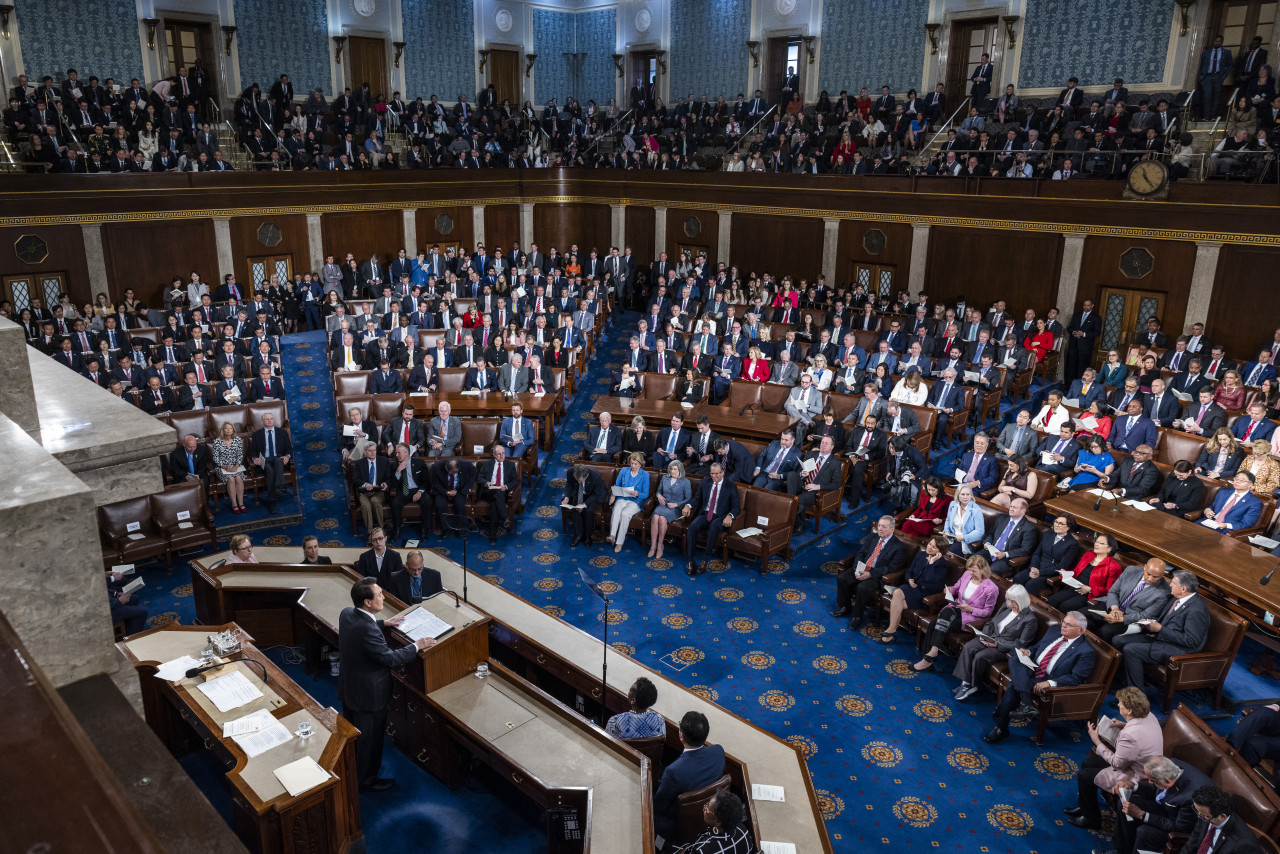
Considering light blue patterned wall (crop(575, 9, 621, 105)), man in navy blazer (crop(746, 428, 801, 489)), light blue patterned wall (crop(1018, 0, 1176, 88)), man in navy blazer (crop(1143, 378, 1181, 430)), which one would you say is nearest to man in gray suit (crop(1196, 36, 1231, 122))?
light blue patterned wall (crop(1018, 0, 1176, 88))

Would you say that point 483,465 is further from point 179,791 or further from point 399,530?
point 179,791

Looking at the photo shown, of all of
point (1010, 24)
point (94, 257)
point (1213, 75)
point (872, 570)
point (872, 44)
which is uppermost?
point (1010, 24)

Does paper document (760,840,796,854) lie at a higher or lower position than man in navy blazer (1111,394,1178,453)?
lower

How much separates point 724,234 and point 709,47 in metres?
6.57

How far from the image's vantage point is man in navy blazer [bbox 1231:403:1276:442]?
1065 cm

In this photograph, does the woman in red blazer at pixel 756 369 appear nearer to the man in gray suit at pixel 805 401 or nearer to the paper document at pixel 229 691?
the man in gray suit at pixel 805 401

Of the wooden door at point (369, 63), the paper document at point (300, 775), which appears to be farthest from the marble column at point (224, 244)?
the paper document at point (300, 775)

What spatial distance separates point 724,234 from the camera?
22.4 m

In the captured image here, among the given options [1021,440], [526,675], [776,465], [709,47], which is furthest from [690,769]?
[709,47]

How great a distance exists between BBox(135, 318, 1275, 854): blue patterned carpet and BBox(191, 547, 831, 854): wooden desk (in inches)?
7.4

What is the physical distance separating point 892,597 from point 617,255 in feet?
51.5

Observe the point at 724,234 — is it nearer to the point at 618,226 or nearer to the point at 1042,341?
the point at 618,226

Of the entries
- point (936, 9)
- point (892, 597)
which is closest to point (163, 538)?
point (892, 597)

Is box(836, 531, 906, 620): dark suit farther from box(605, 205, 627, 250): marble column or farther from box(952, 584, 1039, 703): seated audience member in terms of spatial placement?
box(605, 205, 627, 250): marble column
